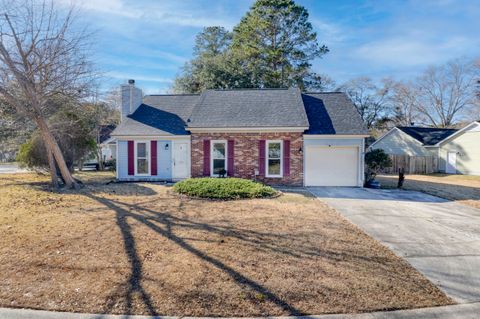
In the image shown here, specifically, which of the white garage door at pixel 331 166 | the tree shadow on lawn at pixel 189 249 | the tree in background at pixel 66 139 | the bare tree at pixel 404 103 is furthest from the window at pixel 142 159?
the bare tree at pixel 404 103

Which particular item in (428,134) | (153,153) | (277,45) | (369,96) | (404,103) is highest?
(277,45)

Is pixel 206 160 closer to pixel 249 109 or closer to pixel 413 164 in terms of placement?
pixel 249 109

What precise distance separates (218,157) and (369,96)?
3127cm

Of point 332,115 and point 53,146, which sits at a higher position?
point 332,115

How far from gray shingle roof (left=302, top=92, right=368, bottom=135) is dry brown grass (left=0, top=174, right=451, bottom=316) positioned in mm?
7006

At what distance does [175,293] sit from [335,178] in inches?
465

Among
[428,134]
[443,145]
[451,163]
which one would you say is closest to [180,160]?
[451,163]

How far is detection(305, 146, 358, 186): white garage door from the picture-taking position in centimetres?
1402

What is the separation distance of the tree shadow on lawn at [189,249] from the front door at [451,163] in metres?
26.4

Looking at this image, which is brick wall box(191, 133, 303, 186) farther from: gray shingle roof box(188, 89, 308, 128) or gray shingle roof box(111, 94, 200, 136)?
gray shingle roof box(111, 94, 200, 136)

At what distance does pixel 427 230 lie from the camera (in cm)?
687

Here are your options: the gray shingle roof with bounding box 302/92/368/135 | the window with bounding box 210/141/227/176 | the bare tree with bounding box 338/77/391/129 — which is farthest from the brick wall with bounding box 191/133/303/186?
the bare tree with bounding box 338/77/391/129

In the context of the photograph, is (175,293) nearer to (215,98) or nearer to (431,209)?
(431,209)

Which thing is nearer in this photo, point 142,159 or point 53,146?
point 53,146
